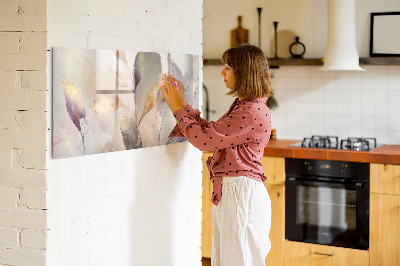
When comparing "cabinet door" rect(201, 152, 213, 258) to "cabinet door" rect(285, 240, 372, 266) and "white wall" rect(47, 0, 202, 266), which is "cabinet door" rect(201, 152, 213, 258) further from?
"white wall" rect(47, 0, 202, 266)

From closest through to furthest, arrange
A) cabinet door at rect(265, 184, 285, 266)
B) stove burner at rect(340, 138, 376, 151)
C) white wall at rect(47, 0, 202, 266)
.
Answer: white wall at rect(47, 0, 202, 266), stove burner at rect(340, 138, 376, 151), cabinet door at rect(265, 184, 285, 266)

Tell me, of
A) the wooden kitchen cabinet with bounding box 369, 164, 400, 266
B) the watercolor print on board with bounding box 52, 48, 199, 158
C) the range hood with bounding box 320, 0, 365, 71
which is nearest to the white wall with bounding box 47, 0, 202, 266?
the watercolor print on board with bounding box 52, 48, 199, 158

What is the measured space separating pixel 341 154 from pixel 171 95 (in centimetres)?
181

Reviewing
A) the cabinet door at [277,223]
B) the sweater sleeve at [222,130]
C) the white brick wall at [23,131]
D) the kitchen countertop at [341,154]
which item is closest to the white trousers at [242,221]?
the sweater sleeve at [222,130]

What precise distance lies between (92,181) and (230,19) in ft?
10.2

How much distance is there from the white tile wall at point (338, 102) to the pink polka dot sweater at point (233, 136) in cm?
221

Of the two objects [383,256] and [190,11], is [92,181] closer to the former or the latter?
[190,11]

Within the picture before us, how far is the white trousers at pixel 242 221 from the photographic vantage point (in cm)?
288

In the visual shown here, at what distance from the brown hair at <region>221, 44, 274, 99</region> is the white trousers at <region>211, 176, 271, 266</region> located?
0.40 metres

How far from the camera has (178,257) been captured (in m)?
3.25

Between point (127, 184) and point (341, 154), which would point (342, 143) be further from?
point (127, 184)

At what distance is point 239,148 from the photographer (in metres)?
2.90

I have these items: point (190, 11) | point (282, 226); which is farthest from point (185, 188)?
point (282, 226)

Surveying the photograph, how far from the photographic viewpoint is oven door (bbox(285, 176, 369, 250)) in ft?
14.2
